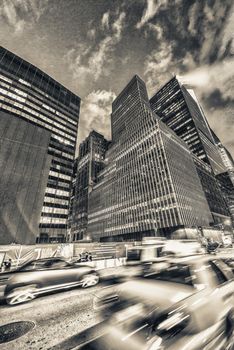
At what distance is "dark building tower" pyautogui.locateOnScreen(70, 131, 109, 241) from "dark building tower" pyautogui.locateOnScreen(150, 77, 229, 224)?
206ft

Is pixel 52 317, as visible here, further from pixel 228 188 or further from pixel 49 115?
pixel 228 188

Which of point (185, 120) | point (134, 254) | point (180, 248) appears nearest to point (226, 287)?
point (134, 254)

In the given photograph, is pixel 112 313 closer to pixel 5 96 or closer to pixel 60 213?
pixel 60 213

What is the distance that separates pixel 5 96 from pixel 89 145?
193ft

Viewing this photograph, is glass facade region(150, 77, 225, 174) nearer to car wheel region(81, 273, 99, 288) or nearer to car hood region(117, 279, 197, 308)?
car hood region(117, 279, 197, 308)

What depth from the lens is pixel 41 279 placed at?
5.09m

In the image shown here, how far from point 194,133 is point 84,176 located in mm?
88437

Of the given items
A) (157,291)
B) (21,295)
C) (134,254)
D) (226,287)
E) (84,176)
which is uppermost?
(84,176)

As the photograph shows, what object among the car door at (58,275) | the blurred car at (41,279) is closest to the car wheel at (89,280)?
the blurred car at (41,279)

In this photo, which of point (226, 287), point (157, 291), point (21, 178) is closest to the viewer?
point (157, 291)

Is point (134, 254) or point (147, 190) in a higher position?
point (147, 190)

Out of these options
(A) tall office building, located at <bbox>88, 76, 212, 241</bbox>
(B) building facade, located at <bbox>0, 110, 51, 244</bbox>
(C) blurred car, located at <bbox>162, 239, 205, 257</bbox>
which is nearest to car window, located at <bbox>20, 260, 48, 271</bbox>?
(C) blurred car, located at <bbox>162, 239, 205, 257</bbox>

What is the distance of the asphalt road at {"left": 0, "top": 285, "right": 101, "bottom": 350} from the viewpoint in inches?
102

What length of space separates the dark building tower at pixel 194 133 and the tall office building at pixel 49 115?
69.2 metres
